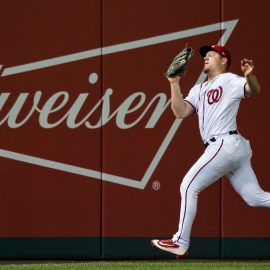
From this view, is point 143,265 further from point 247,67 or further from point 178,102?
point 247,67

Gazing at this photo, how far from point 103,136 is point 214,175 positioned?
1.98 m

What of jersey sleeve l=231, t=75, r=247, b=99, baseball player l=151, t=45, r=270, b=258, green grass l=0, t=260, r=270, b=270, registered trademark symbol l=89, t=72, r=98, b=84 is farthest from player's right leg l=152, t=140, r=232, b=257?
registered trademark symbol l=89, t=72, r=98, b=84

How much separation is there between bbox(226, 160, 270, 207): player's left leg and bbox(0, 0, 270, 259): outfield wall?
1620 mm

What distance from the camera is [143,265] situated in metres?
7.43

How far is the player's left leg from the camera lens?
6352 millimetres

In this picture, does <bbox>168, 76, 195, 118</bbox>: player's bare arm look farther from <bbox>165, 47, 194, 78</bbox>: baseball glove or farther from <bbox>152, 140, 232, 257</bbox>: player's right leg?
<bbox>152, 140, 232, 257</bbox>: player's right leg

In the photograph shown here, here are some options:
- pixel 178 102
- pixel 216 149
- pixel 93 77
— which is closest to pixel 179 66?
pixel 178 102

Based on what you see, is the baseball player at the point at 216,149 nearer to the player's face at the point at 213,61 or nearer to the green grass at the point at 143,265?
the player's face at the point at 213,61

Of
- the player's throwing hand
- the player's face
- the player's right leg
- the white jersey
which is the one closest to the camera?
the player's throwing hand

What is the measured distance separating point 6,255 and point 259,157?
2.57 m

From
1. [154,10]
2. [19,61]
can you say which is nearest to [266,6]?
[154,10]

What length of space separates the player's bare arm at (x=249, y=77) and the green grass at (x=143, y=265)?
5.63ft

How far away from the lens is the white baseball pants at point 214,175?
6.27m

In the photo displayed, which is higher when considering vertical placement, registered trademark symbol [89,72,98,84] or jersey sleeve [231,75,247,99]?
registered trademark symbol [89,72,98,84]
